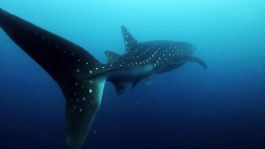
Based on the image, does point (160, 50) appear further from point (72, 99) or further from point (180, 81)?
point (180, 81)

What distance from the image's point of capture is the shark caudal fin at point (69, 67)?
133 inches

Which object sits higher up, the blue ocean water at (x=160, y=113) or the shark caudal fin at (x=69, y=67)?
the shark caudal fin at (x=69, y=67)

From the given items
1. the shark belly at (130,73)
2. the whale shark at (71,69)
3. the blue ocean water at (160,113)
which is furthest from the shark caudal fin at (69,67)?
the blue ocean water at (160,113)

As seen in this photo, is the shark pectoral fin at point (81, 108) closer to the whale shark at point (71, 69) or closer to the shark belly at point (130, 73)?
the whale shark at point (71, 69)

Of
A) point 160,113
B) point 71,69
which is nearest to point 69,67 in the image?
point 71,69

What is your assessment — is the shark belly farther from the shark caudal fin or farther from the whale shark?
the shark caudal fin

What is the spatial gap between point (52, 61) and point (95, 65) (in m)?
0.64

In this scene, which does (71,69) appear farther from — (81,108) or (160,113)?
(160,113)

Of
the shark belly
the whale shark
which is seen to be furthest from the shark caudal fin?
the shark belly

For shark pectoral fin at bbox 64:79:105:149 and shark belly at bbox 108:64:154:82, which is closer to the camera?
shark pectoral fin at bbox 64:79:105:149

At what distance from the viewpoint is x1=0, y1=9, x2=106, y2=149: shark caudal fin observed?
338 centimetres

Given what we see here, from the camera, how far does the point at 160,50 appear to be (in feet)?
22.3

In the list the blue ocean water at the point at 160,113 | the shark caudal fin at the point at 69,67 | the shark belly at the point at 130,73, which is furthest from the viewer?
the blue ocean water at the point at 160,113

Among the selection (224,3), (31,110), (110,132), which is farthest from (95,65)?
(224,3)
